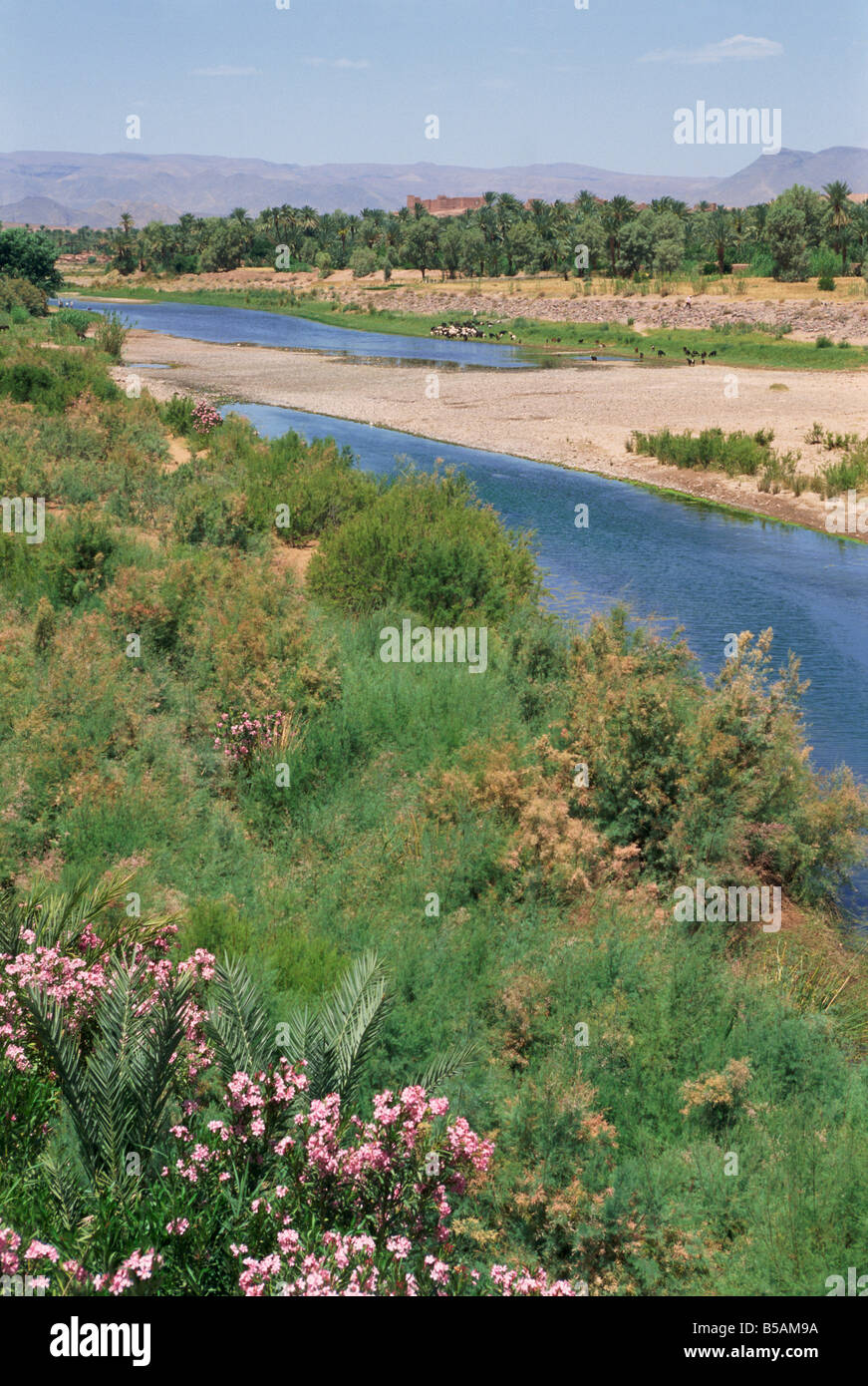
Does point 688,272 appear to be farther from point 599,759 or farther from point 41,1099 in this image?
point 41,1099

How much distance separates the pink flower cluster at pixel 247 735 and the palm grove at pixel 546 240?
118 feet

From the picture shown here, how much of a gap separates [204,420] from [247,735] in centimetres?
1837

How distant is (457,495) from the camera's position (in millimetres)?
18031

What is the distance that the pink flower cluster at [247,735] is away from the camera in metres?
10.3

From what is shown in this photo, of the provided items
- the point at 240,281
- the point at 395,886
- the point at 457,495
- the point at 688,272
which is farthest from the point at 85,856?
the point at 240,281

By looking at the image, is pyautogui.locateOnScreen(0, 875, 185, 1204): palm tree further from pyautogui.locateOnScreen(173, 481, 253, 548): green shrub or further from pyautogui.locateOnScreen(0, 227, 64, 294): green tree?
pyautogui.locateOnScreen(0, 227, 64, 294): green tree

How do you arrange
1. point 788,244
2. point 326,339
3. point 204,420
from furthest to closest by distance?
1. point 788,244
2. point 326,339
3. point 204,420

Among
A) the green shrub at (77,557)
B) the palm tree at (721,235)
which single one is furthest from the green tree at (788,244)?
the green shrub at (77,557)

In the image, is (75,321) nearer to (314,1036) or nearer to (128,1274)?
(314,1036)

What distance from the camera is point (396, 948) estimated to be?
7.28 metres

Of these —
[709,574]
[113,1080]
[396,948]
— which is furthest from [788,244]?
[113,1080]

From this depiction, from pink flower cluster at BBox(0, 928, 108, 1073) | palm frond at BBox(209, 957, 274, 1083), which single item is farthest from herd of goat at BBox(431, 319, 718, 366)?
palm frond at BBox(209, 957, 274, 1083)
